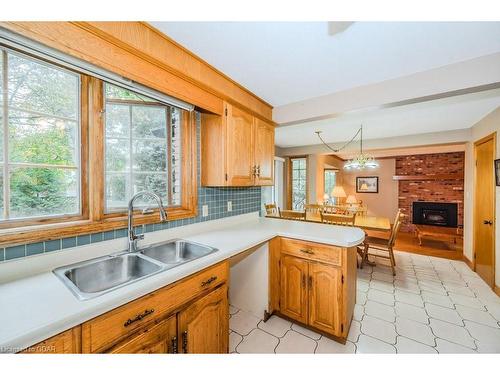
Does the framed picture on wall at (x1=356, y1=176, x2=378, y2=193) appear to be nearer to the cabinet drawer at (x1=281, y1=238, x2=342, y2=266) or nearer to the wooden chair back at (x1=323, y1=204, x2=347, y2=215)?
the wooden chair back at (x1=323, y1=204, x2=347, y2=215)

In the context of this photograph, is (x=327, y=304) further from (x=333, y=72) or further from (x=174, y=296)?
(x=333, y=72)

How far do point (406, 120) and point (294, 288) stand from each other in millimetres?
2916

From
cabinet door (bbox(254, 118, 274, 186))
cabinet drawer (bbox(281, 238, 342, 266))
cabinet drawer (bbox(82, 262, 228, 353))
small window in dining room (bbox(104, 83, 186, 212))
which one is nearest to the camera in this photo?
cabinet drawer (bbox(82, 262, 228, 353))

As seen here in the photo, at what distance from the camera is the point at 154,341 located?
928 millimetres

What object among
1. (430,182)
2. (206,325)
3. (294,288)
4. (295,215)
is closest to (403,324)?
(294,288)

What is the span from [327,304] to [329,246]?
485mm

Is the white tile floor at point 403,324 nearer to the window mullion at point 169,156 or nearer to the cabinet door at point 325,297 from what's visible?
the cabinet door at point 325,297

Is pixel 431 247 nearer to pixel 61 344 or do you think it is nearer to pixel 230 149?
pixel 230 149

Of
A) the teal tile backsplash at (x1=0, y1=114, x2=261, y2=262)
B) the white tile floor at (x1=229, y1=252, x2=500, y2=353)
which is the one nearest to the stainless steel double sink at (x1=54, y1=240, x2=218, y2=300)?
the teal tile backsplash at (x1=0, y1=114, x2=261, y2=262)

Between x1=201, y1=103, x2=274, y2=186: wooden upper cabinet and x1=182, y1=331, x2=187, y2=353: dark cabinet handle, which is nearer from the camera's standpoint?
x1=182, y1=331, x2=187, y2=353: dark cabinet handle

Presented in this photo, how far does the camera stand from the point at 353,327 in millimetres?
1839

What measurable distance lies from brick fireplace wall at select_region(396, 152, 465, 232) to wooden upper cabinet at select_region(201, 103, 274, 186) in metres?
5.36

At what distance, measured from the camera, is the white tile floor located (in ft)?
5.30
